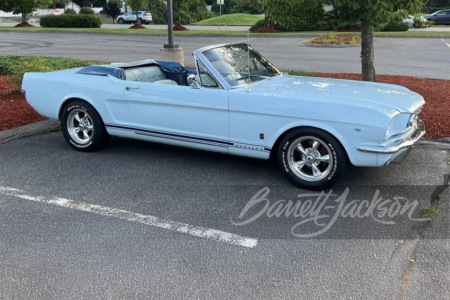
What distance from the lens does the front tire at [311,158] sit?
185 inches

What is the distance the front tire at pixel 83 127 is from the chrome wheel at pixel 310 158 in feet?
8.31

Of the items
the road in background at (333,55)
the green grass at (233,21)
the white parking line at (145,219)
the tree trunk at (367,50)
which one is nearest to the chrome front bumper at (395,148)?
the white parking line at (145,219)

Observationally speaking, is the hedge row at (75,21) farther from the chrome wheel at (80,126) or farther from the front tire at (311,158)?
the front tire at (311,158)

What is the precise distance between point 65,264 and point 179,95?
243 centimetres

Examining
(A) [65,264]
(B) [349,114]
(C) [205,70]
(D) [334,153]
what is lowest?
(A) [65,264]

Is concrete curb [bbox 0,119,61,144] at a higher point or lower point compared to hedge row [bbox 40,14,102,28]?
lower

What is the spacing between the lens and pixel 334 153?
15.4 ft

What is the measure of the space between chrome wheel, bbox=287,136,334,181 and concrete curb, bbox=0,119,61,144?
13.6 ft

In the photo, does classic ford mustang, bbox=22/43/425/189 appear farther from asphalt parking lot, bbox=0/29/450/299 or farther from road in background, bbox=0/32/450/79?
road in background, bbox=0/32/450/79

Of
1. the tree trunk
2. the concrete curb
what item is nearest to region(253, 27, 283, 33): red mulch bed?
the tree trunk

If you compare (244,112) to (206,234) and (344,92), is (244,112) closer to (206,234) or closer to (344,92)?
(344,92)

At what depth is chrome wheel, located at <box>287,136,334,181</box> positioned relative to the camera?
479 cm

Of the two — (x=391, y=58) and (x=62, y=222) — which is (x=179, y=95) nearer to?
(x=62, y=222)

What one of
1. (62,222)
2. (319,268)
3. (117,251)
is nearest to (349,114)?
(319,268)
